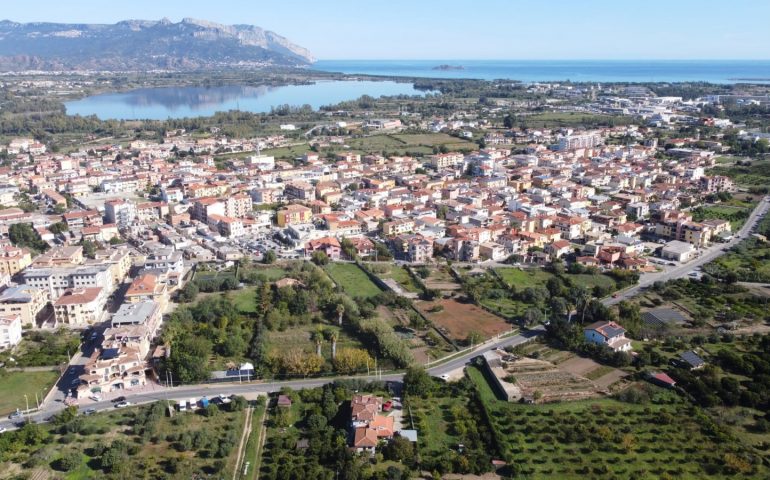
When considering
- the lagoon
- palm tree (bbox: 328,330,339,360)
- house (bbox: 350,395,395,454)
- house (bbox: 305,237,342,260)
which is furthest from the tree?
the lagoon

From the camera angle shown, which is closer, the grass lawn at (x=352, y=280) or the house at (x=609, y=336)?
the house at (x=609, y=336)

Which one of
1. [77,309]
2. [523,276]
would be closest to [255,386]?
[77,309]

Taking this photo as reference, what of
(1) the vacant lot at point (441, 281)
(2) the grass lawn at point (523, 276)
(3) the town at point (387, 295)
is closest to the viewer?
(3) the town at point (387, 295)

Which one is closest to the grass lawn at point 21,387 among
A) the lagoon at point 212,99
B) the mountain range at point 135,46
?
the lagoon at point 212,99

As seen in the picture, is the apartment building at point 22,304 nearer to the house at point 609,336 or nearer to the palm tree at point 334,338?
the palm tree at point 334,338

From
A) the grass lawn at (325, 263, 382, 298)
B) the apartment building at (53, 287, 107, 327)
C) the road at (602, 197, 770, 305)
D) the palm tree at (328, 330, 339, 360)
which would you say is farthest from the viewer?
Answer: the grass lawn at (325, 263, 382, 298)

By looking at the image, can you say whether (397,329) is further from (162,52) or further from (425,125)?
(162,52)

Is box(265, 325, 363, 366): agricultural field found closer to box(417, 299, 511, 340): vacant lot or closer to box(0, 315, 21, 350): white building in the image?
box(417, 299, 511, 340): vacant lot
